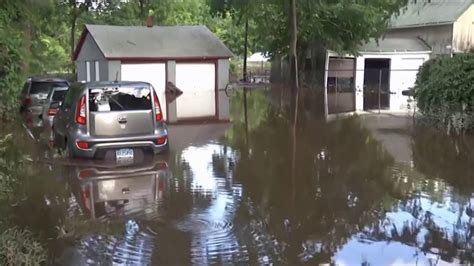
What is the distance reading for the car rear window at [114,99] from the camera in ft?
34.9

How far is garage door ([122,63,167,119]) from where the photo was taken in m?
36.6

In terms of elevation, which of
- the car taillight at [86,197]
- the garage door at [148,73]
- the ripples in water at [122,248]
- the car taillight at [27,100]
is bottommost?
the ripples in water at [122,248]

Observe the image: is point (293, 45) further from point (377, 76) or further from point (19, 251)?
point (19, 251)

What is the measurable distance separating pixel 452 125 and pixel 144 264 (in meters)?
11.9

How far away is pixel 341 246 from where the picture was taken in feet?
20.4

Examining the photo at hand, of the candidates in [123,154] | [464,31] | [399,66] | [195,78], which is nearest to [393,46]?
[399,66]

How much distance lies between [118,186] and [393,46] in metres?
35.6

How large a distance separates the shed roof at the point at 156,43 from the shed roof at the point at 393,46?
33.4 feet

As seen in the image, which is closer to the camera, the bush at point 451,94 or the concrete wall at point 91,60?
the bush at point 451,94

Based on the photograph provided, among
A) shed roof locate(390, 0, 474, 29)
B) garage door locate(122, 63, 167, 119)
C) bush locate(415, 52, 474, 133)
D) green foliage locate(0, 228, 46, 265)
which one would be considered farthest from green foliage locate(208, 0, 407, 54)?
green foliage locate(0, 228, 46, 265)

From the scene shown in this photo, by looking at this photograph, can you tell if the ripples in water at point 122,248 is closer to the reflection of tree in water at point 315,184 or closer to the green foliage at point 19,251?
the green foliage at point 19,251

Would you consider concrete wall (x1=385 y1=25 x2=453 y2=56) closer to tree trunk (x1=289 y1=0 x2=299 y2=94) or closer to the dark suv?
tree trunk (x1=289 y1=0 x2=299 y2=94)

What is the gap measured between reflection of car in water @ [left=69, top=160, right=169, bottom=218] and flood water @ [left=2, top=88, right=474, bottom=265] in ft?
0.06

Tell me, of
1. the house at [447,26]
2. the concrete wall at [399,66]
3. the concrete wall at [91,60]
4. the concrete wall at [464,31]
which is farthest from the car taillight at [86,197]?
the concrete wall at [464,31]
